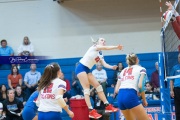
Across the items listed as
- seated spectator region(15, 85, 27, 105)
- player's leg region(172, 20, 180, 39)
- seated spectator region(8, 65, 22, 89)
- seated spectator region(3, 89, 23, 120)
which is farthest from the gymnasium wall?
player's leg region(172, 20, 180, 39)

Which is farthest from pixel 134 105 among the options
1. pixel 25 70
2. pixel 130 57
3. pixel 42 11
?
pixel 42 11

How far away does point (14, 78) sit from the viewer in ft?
41.6

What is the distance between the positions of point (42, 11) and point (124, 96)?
9.71 metres

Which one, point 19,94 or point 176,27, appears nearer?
point 176,27

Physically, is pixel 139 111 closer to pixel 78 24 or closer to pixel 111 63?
pixel 111 63

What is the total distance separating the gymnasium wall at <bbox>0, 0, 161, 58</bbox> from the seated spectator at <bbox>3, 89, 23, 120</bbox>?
4780 millimetres

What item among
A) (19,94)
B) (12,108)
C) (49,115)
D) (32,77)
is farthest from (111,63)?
(49,115)

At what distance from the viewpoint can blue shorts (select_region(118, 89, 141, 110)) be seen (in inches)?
238

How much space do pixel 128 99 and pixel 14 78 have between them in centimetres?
756

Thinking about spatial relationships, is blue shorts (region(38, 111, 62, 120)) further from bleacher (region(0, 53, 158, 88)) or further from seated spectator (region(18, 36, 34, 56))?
seated spectator (region(18, 36, 34, 56))

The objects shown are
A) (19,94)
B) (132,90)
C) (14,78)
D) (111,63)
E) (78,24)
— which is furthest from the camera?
(78,24)

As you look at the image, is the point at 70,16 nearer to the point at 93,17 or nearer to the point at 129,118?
the point at 93,17

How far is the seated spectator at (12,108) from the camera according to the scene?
9.98m

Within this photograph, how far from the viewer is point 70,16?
583 inches
